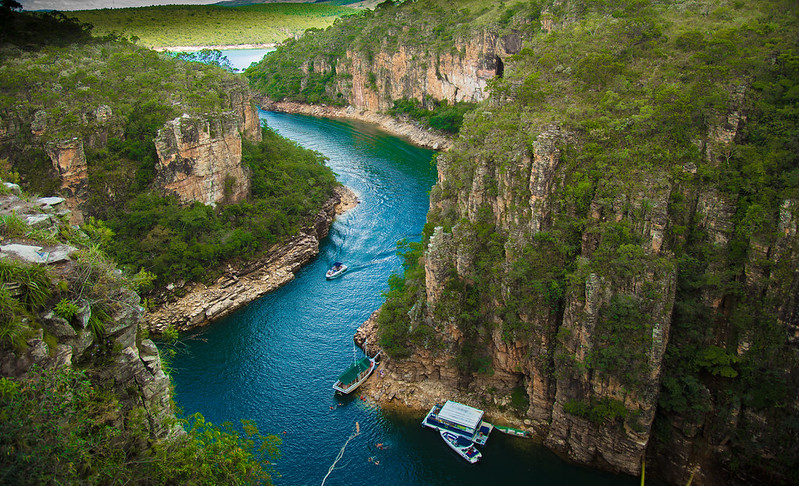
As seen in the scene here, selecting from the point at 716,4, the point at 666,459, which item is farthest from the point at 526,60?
→ the point at 666,459

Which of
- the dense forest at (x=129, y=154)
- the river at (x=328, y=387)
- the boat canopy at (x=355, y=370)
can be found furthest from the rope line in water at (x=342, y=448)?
the dense forest at (x=129, y=154)

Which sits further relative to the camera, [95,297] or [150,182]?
[150,182]

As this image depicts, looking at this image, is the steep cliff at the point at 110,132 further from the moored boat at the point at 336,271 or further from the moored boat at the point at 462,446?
the moored boat at the point at 462,446

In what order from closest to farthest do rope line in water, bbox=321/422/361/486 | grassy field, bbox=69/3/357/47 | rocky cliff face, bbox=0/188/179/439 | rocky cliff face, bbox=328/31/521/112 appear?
rocky cliff face, bbox=0/188/179/439 → rope line in water, bbox=321/422/361/486 → grassy field, bbox=69/3/357/47 → rocky cliff face, bbox=328/31/521/112

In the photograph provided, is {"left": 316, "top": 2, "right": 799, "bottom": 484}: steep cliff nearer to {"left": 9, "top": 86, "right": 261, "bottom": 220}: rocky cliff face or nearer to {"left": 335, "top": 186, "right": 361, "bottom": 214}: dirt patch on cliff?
{"left": 9, "top": 86, "right": 261, "bottom": 220}: rocky cliff face

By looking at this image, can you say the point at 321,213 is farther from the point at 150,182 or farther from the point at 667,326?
the point at 667,326

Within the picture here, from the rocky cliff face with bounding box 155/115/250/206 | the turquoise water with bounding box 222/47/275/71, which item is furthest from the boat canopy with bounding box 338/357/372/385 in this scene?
the turquoise water with bounding box 222/47/275/71

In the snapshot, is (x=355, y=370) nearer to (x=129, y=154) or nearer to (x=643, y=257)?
(x=643, y=257)
